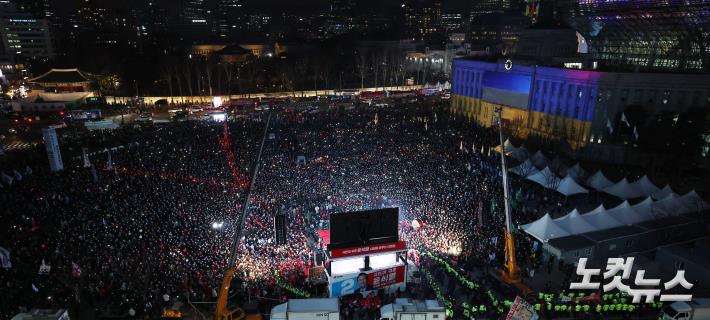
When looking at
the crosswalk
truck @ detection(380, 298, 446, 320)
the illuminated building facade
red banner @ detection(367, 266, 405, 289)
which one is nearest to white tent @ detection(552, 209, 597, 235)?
red banner @ detection(367, 266, 405, 289)

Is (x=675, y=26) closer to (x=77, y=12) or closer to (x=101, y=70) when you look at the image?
(x=101, y=70)

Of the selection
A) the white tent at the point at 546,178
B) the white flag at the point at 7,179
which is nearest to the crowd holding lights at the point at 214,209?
the white flag at the point at 7,179

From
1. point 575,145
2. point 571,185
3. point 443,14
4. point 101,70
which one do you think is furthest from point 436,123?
point 443,14

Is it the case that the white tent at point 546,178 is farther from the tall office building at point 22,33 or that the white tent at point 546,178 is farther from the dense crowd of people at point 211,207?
the tall office building at point 22,33

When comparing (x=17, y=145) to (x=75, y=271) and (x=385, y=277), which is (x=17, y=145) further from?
(x=385, y=277)

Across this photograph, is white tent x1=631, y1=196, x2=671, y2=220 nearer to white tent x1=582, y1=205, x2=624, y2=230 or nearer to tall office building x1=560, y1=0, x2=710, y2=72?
white tent x1=582, y1=205, x2=624, y2=230

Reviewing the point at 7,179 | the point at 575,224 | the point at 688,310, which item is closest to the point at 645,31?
the point at 575,224
